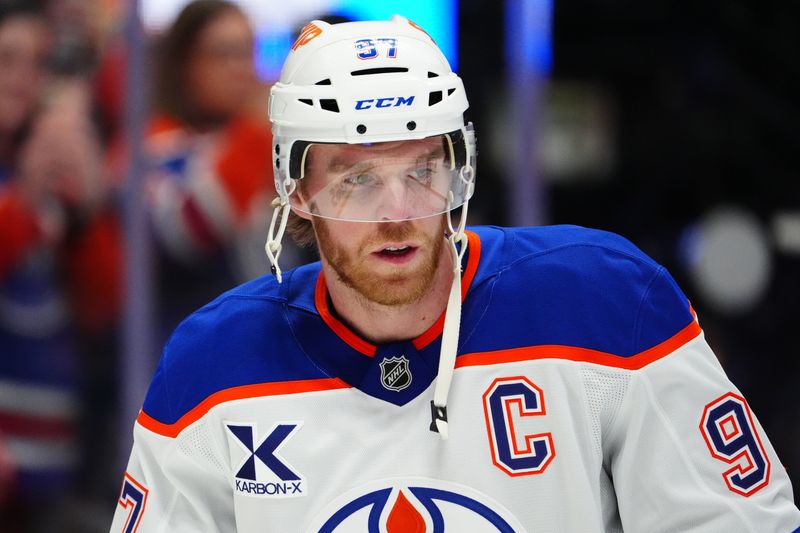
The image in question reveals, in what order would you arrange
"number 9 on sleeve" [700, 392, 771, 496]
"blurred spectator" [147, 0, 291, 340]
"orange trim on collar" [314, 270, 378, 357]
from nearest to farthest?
"number 9 on sleeve" [700, 392, 771, 496]
"orange trim on collar" [314, 270, 378, 357]
"blurred spectator" [147, 0, 291, 340]

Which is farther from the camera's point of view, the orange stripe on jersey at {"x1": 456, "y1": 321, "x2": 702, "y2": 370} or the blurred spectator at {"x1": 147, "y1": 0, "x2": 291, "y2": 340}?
the blurred spectator at {"x1": 147, "y1": 0, "x2": 291, "y2": 340}

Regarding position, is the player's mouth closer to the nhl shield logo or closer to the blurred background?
the nhl shield logo

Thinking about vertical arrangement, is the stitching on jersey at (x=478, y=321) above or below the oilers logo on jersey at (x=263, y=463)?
above

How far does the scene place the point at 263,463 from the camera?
164 centimetres

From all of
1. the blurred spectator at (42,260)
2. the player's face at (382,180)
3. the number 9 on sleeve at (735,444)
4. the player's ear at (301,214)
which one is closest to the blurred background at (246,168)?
the blurred spectator at (42,260)

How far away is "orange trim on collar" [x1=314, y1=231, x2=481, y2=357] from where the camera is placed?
5.42 feet

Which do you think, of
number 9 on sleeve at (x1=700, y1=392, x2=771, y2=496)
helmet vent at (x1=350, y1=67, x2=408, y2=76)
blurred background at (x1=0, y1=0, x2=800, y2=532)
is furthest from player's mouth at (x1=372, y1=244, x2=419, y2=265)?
blurred background at (x1=0, y1=0, x2=800, y2=532)

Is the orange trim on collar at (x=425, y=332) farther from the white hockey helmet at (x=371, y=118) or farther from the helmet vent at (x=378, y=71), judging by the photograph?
the helmet vent at (x=378, y=71)

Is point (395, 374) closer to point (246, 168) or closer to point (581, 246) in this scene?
point (581, 246)

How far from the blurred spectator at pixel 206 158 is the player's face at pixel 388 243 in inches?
100

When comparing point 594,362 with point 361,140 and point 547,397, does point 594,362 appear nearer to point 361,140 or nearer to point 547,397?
point 547,397

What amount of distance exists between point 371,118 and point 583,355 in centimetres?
41

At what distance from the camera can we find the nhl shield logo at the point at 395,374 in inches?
64.3

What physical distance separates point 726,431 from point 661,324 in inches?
6.2
